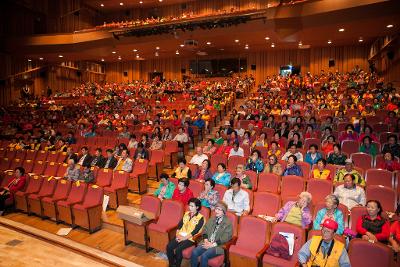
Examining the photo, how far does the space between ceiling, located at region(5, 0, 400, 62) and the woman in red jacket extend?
345 inches

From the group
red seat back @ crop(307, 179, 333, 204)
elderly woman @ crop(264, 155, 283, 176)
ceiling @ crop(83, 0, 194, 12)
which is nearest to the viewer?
red seat back @ crop(307, 179, 333, 204)

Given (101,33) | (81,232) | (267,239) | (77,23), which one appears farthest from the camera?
(77,23)

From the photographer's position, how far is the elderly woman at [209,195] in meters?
3.96

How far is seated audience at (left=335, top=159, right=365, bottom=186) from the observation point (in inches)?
162

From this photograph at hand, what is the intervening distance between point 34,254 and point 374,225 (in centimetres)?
398

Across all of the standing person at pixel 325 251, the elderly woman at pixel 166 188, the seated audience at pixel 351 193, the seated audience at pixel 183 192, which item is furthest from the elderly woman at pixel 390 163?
the elderly woman at pixel 166 188

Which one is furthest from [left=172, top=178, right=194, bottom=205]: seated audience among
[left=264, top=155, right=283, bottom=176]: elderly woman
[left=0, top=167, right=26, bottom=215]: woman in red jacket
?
[left=0, top=167, right=26, bottom=215]: woman in red jacket

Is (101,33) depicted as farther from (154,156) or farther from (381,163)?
(381,163)

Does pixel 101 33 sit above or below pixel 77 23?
below

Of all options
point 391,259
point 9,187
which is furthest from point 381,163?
point 9,187

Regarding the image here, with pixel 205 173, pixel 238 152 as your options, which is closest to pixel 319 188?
pixel 205 173

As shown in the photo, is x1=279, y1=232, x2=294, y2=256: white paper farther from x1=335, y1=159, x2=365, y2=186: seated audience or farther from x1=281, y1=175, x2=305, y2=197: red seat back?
x1=335, y1=159, x2=365, y2=186: seated audience

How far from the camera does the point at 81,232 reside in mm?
4512

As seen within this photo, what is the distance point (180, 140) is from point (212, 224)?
3.84m
